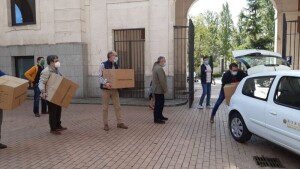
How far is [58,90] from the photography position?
250 inches

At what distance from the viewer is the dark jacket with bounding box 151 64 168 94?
24.3 feet

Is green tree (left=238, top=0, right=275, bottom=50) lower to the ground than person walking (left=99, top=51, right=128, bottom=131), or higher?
higher

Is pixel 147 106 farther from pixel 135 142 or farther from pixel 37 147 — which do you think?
pixel 37 147

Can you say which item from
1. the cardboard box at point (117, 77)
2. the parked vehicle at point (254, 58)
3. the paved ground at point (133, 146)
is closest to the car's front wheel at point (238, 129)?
the paved ground at point (133, 146)

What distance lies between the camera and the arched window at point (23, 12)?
1359 centimetres

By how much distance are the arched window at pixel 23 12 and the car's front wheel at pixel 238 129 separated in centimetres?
1090

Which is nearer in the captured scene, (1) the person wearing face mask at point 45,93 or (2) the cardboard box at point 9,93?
(2) the cardboard box at point 9,93

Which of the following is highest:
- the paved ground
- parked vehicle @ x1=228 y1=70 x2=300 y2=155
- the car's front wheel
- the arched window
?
the arched window

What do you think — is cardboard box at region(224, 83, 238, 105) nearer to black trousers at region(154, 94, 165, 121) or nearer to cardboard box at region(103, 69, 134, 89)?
black trousers at region(154, 94, 165, 121)

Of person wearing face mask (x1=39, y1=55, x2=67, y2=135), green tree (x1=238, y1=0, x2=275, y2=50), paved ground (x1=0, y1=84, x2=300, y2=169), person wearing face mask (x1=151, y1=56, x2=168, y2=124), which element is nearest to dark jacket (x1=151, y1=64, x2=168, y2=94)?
person wearing face mask (x1=151, y1=56, x2=168, y2=124)

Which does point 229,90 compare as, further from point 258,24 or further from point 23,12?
point 258,24

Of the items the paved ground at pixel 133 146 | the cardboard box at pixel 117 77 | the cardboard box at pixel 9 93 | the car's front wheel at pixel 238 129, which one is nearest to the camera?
the paved ground at pixel 133 146

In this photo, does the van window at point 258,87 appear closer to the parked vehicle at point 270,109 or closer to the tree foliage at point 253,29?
the parked vehicle at point 270,109

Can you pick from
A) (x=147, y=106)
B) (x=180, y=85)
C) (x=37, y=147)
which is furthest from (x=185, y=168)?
(x=180, y=85)
